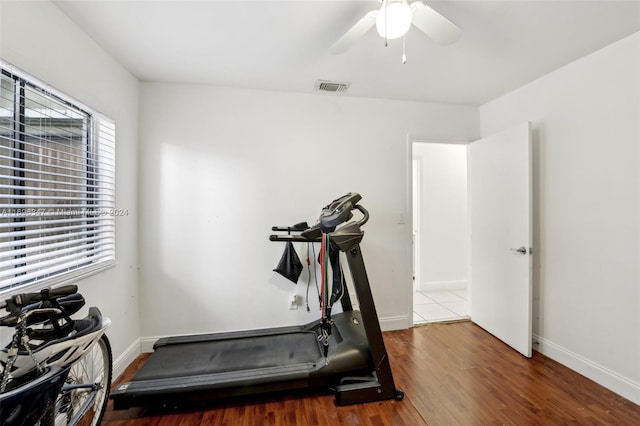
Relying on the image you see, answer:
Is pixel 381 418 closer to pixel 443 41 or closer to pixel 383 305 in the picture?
pixel 383 305

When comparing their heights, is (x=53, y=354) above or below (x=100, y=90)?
below

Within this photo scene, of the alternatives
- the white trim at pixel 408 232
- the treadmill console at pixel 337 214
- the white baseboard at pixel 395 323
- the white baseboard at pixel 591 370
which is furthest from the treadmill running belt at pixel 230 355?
the white baseboard at pixel 591 370

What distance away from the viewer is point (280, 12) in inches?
60.6

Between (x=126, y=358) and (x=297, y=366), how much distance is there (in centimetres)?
150

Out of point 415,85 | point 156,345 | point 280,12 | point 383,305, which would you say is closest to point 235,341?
point 156,345

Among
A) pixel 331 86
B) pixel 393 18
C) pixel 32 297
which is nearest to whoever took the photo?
pixel 32 297

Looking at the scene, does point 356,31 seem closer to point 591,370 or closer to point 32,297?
point 32,297

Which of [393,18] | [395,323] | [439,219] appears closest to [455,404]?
[395,323]

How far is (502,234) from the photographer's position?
2564mm

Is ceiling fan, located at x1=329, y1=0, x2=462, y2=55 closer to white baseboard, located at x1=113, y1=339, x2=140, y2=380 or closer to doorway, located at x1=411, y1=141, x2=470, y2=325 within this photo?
doorway, located at x1=411, y1=141, x2=470, y2=325

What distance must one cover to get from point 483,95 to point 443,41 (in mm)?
1628

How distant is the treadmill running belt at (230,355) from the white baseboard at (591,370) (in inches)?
80.6

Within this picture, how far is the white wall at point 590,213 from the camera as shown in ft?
5.89

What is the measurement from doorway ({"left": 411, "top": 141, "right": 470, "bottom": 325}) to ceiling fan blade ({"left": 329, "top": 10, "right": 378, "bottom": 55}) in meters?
2.78
